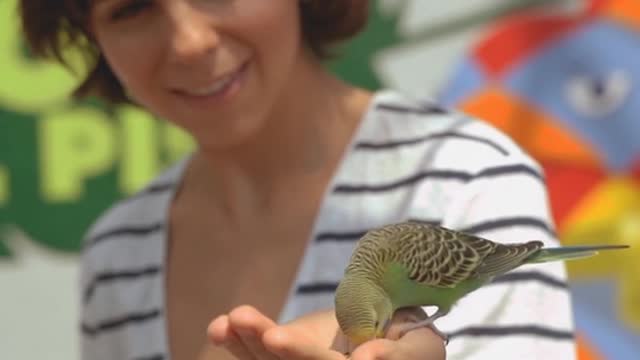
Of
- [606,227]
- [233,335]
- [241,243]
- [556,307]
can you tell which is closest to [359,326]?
[233,335]

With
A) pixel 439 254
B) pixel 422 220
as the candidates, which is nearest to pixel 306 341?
pixel 439 254

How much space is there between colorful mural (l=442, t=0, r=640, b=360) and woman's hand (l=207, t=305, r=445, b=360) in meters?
1.09

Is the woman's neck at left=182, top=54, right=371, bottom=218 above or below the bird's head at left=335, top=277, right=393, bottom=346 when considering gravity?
below

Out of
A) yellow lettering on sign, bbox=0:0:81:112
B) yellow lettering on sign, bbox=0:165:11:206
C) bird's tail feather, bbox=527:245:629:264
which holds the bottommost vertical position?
yellow lettering on sign, bbox=0:165:11:206

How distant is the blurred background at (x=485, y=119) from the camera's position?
1.72 meters

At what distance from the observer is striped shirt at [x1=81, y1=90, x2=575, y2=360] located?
881 mm

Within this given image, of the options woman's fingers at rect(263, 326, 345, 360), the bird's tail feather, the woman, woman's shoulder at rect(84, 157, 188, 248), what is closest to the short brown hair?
the woman

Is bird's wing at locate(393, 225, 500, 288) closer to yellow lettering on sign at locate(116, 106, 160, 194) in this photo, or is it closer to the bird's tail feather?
the bird's tail feather

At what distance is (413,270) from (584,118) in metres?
1.14

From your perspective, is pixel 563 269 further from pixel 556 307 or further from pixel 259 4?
pixel 259 4

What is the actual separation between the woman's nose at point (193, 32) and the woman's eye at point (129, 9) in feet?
0.14

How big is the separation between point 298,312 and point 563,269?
0.65 feet

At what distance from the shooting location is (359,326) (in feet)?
1.99

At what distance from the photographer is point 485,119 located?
5.68 ft
